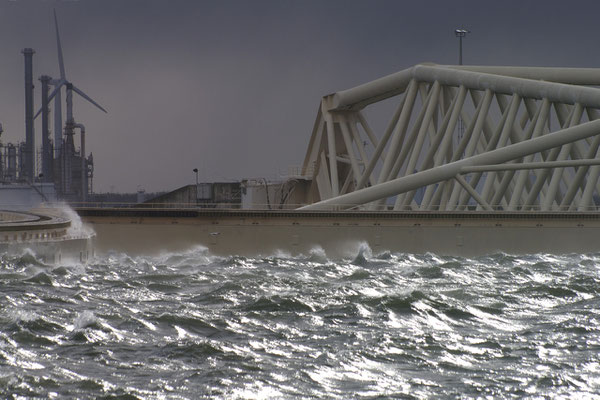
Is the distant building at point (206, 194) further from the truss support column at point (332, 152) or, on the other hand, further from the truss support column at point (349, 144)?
the truss support column at point (349, 144)

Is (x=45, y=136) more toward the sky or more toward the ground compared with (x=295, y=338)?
more toward the sky

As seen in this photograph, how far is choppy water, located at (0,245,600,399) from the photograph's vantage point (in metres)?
18.6

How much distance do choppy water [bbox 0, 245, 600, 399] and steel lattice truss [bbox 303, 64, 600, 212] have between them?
103ft

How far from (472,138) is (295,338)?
55.2 meters

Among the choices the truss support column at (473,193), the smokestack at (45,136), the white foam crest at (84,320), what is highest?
the smokestack at (45,136)

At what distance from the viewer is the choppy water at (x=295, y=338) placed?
18609 mm

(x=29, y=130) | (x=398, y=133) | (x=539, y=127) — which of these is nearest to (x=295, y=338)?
(x=539, y=127)

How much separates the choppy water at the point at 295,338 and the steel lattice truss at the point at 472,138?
3145 centimetres

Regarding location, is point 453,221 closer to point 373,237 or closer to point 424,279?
point 373,237

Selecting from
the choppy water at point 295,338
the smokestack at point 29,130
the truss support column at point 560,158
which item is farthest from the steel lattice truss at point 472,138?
the smokestack at point 29,130

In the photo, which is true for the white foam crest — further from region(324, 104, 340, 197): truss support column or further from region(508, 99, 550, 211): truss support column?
region(324, 104, 340, 197): truss support column

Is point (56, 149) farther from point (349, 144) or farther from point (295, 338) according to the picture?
point (295, 338)

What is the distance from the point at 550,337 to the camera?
2414cm

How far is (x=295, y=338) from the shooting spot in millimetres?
23656
